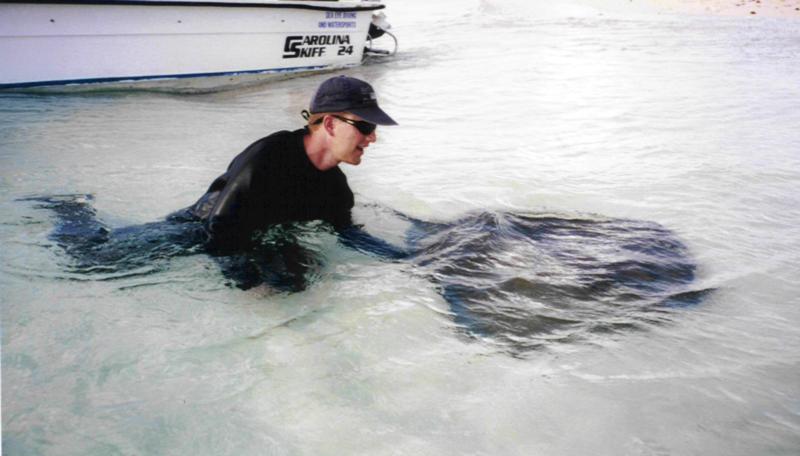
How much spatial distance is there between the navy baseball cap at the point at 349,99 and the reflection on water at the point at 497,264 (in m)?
0.94

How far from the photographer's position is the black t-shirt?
268 cm

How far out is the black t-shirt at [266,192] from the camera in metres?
2.68

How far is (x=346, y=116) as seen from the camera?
273cm

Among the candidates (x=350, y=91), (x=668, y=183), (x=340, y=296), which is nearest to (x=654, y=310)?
(x=340, y=296)

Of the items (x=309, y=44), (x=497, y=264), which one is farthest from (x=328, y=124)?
(x=309, y=44)

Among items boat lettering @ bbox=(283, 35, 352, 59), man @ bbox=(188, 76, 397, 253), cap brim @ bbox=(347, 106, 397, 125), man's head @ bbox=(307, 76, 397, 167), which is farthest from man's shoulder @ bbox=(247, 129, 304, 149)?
boat lettering @ bbox=(283, 35, 352, 59)

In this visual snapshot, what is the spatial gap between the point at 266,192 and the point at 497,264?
157 cm

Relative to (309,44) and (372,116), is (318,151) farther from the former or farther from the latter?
(309,44)

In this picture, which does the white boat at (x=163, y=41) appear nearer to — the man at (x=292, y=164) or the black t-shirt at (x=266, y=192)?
the black t-shirt at (x=266, y=192)

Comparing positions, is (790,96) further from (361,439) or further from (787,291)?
(361,439)

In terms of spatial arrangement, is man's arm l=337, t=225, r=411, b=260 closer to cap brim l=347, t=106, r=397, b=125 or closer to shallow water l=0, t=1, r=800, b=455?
shallow water l=0, t=1, r=800, b=455

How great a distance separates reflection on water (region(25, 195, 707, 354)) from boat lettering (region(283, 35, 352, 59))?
676cm

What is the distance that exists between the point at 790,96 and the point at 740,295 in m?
7.39

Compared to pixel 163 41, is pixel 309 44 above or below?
above
